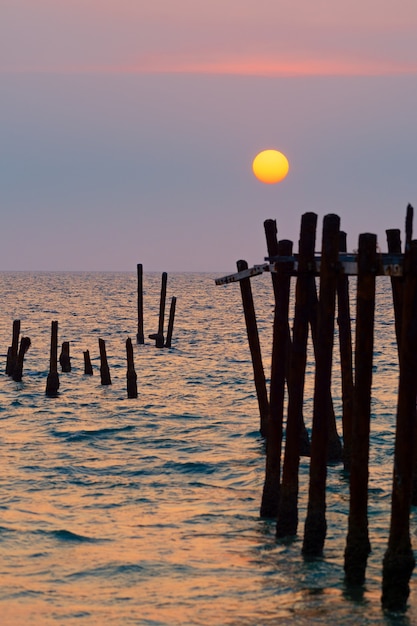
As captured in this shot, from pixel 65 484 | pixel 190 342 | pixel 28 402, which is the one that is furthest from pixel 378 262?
Answer: pixel 190 342

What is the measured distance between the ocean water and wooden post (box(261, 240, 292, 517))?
907mm

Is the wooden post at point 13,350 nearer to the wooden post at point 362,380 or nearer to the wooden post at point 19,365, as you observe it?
the wooden post at point 19,365

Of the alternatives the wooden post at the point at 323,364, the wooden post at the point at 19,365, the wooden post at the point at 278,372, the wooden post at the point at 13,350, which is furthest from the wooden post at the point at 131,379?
the wooden post at the point at 323,364

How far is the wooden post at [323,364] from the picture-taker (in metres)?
9.46

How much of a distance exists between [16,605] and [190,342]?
3582 centimetres

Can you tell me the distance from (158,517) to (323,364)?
4.28 metres

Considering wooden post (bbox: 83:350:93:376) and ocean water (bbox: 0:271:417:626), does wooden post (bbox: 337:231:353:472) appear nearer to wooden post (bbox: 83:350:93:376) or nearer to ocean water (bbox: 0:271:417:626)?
ocean water (bbox: 0:271:417:626)

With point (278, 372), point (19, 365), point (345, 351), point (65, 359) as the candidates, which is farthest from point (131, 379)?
point (278, 372)

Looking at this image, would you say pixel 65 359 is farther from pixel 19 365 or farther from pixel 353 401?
pixel 353 401

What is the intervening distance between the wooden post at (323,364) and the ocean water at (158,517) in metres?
1.02

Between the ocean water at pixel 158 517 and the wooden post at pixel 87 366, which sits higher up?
the wooden post at pixel 87 366

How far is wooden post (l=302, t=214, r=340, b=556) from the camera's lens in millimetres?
9461

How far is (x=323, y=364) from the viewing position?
9.75m

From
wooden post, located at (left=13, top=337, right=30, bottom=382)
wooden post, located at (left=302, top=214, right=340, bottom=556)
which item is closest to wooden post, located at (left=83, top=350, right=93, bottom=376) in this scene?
wooden post, located at (left=13, top=337, right=30, bottom=382)
